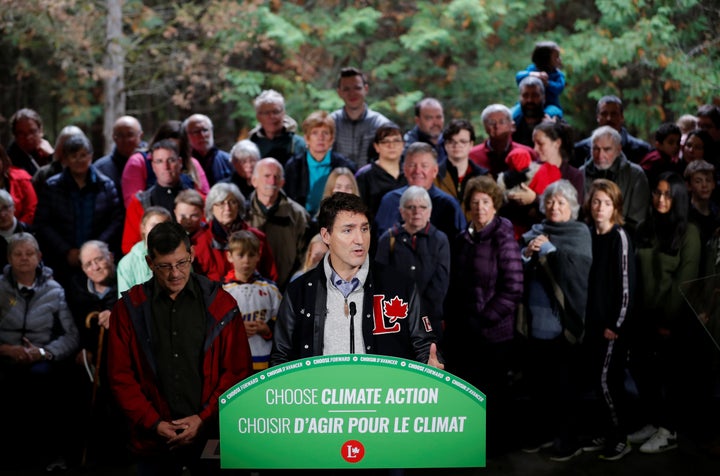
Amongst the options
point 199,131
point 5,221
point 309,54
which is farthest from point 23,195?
point 309,54

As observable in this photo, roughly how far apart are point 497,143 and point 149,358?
3.51m

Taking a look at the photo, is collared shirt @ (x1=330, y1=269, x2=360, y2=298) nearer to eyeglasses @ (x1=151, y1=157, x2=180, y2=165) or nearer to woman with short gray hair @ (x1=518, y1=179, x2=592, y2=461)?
woman with short gray hair @ (x1=518, y1=179, x2=592, y2=461)

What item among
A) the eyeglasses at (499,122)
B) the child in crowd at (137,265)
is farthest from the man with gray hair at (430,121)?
the child in crowd at (137,265)

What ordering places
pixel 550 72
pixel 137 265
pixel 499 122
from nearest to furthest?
pixel 137 265
pixel 499 122
pixel 550 72

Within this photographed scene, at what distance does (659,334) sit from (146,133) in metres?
8.99

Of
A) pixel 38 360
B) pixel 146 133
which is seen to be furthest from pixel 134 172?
pixel 146 133

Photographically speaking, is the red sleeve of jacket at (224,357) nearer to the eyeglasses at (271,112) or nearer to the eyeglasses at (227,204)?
the eyeglasses at (227,204)

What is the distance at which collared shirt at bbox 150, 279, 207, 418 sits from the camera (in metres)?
2.91

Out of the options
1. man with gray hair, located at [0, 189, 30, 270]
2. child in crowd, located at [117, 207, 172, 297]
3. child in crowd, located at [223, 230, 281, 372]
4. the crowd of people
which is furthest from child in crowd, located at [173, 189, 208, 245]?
man with gray hair, located at [0, 189, 30, 270]

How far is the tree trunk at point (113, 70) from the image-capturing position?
392 inches

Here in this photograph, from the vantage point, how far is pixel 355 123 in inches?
238

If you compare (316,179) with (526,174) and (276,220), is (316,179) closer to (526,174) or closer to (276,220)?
(276,220)

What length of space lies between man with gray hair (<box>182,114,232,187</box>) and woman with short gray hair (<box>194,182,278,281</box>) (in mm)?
1134

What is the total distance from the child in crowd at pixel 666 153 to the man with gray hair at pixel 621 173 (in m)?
0.43
